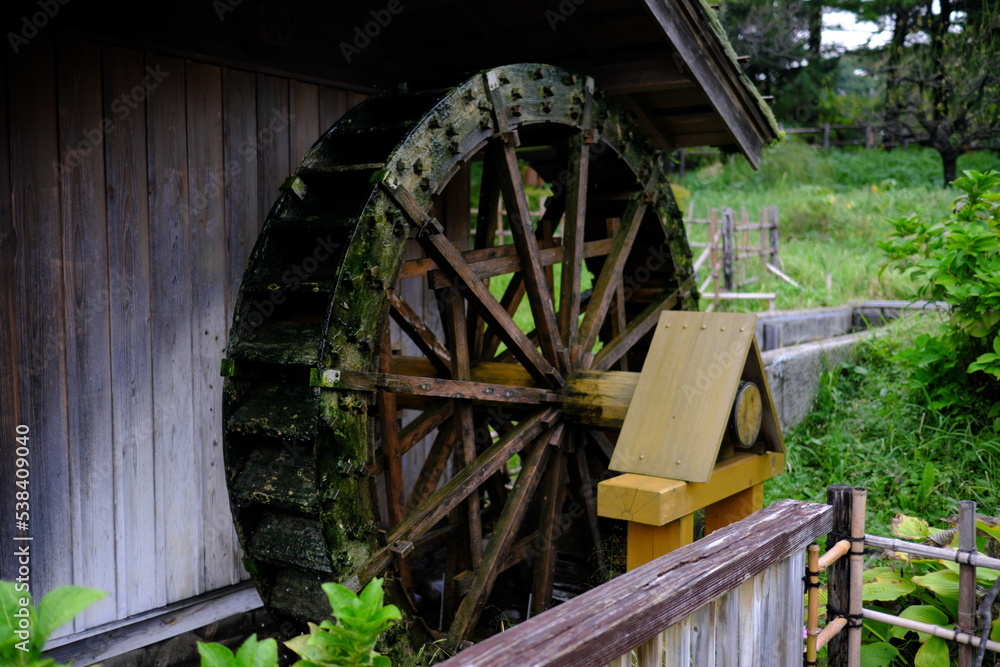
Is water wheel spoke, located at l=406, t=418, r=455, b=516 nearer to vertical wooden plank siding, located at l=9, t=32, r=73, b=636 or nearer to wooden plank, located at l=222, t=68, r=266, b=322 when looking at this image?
wooden plank, located at l=222, t=68, r=266, b=322

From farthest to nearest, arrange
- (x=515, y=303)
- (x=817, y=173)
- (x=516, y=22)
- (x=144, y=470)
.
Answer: (x=817, y=173) < (x=515, y=303) < (x=516, y=22) < (x=144, y=470)

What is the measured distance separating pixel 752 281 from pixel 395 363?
9672 millimetres

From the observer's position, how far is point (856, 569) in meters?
2.76

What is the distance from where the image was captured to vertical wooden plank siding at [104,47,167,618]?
10.7ft

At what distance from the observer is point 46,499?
10.0 feet

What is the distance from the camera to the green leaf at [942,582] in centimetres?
310

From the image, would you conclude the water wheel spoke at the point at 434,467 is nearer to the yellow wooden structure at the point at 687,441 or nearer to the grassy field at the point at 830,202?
the yellow wooden structure at the point at 687,441

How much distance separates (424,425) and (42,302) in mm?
1784

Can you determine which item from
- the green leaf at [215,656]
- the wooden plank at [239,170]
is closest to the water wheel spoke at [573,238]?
the wooden plank at [239,170]

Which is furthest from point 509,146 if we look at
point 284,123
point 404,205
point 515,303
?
point 515,303

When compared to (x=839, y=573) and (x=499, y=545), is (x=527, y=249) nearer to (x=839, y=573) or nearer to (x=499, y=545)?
(x=499, y=545)

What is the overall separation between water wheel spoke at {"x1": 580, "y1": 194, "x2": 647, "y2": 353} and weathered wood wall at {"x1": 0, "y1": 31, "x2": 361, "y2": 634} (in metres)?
1.71

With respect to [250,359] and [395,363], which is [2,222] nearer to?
[250,359]

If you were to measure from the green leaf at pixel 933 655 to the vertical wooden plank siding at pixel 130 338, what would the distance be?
300cm
